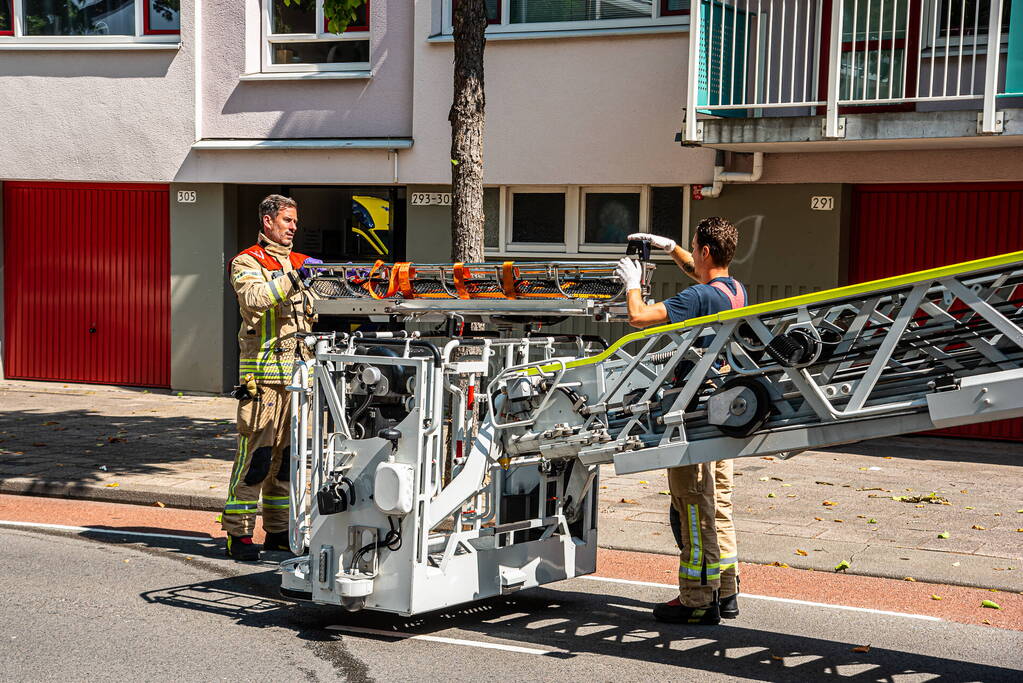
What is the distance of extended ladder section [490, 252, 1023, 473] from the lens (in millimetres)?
4938

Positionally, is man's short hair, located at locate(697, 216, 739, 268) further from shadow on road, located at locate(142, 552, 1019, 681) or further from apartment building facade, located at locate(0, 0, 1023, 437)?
apartment building facade, located at locate(0, 0, 1023, 437)

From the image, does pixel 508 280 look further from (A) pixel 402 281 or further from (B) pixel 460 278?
(A) pixel 402 281

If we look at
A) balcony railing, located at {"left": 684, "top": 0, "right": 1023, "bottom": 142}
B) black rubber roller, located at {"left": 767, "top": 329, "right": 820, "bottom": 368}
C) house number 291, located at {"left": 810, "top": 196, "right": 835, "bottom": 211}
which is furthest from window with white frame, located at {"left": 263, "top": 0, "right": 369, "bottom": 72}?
black rubber roller, located at {"left": 767, "top": 329, "right": 820, "bottom": 368}

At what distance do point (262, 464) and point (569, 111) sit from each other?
7.37 metres

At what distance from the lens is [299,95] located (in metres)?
15.1

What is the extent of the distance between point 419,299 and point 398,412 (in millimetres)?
892

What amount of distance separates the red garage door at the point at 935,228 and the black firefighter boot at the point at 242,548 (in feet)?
25.0

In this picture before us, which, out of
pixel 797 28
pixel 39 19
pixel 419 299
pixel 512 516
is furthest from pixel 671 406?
pixel 39 19

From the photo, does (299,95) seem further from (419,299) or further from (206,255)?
(419,299)

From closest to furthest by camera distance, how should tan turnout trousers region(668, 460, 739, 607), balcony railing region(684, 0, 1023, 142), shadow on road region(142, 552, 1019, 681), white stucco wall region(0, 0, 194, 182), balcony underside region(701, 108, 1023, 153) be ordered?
shadow on road region(142, 552, 1019, 681) → tan turnout trousers region(668, 460, 739, 607) → balcony underside region(701, 108, 1023, 153) → balcony railing region(684, 0, 1023, 142) → white stucco wall region(0, 0, 194, 182)

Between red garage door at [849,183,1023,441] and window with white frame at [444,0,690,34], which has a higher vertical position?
window with white frame at [444,0,690,34]

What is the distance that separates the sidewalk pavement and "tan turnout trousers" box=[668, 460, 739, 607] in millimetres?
1520

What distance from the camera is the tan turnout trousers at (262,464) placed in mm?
7465

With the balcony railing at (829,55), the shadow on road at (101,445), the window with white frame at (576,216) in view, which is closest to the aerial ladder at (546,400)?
the shadow on road at (101,445)
